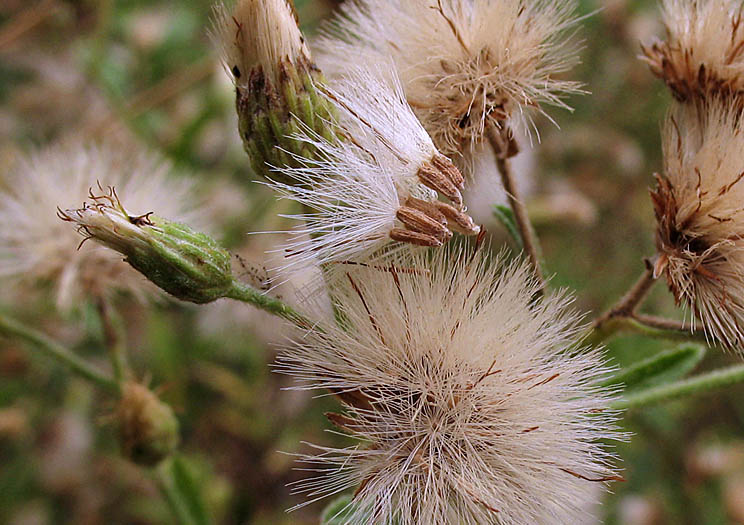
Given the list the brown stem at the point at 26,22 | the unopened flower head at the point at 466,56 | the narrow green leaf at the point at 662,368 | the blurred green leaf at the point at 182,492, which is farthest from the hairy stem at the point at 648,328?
the brown stem at the point at 26,22

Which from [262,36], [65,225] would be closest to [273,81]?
[262,36]

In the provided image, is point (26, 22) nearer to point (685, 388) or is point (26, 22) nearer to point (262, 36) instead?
point (262, 36)

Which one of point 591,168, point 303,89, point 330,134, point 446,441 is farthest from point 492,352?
point 591,168

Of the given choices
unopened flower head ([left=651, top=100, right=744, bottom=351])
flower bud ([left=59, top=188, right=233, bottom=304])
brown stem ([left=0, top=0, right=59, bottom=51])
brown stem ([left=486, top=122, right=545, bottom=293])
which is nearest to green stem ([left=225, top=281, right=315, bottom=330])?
flower bud ([left=59, top=188, right=233, bottom=304])

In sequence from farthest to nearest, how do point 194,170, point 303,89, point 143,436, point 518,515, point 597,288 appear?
point 597,288 → point 194,170 → point 143,436 → point 303,89 → point 518,515

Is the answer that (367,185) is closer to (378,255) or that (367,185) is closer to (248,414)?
(378,255)

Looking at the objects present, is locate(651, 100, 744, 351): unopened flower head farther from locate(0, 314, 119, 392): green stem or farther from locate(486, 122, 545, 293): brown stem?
locate(0, 314, 119, 392): green stem
